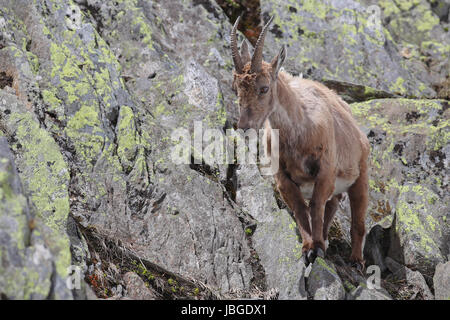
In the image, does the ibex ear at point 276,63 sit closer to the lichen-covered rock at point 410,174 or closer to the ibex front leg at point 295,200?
the ibex front leg at point 295,200

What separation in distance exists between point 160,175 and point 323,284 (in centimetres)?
337

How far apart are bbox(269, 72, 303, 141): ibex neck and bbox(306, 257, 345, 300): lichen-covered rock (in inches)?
80.3

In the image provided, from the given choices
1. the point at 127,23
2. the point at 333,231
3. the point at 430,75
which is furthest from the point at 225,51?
the point at 430,75

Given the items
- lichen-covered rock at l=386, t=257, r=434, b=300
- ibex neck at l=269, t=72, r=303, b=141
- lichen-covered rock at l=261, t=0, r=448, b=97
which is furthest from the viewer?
lichen-covered rock at l=261, t=0, r=448, b=97

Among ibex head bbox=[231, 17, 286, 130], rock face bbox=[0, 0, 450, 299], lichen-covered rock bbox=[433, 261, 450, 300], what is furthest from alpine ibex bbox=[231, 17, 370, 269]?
lichen-covered rock bbox=[433, 261, 450, 300]

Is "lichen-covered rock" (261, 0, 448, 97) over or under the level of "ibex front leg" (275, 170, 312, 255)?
over

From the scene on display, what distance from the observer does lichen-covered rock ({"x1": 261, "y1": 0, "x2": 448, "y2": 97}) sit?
12008 millimetres

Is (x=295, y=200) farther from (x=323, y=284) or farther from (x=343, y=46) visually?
(x=343, y=46)

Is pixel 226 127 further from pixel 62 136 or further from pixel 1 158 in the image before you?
pixel 1 158

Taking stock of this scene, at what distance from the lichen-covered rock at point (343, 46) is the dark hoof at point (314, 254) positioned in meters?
6.40

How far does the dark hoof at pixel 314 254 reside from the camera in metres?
6.53

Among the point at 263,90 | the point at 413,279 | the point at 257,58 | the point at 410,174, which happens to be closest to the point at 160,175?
the point at 263,90

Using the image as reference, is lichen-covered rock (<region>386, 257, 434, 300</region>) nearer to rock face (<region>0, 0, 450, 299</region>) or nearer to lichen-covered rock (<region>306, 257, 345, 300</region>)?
rock face (<region>0, 0, 450, 299</region>)

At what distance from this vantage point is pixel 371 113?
1095 cm
